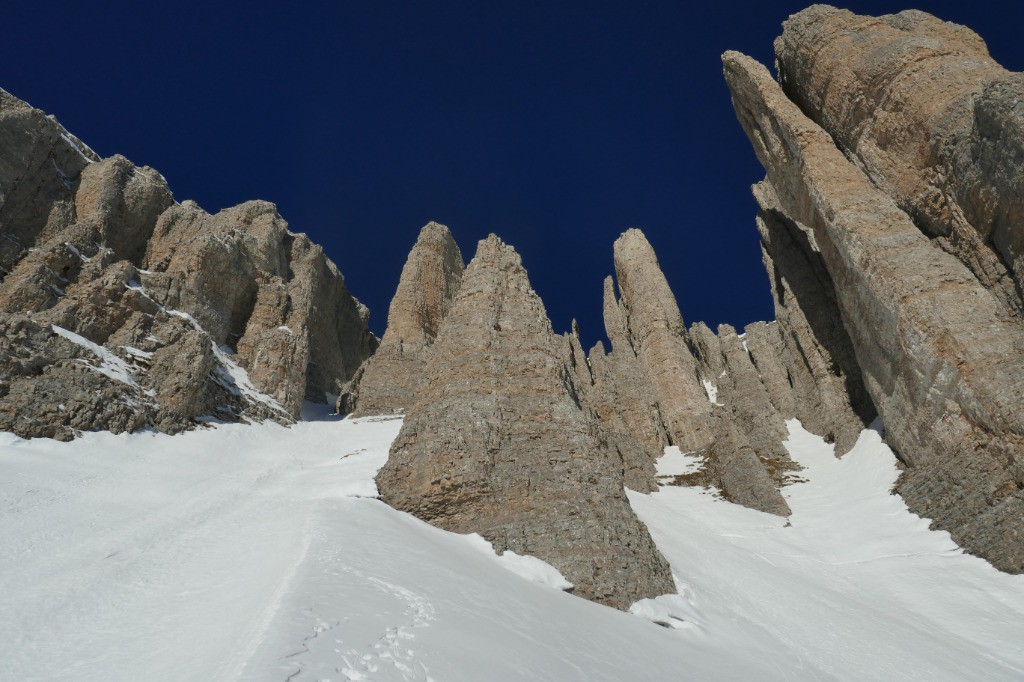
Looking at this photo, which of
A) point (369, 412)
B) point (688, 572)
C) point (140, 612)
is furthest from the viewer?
point (369, 412)

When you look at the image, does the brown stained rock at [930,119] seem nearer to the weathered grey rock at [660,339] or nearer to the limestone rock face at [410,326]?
the weathered grey rock at [660,339]

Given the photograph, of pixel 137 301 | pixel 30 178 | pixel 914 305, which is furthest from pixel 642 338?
pixel 30 178

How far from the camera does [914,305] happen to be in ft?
69.2

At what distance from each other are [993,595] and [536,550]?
14.8 metres

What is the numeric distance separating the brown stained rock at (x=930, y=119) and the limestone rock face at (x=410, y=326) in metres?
26.9

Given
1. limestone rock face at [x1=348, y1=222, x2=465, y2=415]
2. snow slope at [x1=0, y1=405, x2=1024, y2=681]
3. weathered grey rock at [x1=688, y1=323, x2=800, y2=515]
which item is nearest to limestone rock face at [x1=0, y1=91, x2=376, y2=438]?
snow slope at [x1=0, y1=405, x2=1024, y2=681]

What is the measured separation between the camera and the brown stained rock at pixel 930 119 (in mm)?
19688

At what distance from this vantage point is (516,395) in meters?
16.2

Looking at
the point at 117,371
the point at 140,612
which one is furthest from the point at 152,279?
the point at 140,612

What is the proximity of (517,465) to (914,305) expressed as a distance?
757 inches

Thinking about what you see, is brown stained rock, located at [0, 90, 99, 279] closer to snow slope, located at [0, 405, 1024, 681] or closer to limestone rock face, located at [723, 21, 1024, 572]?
snow slope, located at [0, 405, 1024, 681]

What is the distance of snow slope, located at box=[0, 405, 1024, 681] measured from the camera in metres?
5.19

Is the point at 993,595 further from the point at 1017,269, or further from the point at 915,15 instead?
the point at 915,15

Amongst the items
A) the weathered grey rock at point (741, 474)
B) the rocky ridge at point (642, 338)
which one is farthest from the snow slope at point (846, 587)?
the rocky ridge at point (642, 338)
